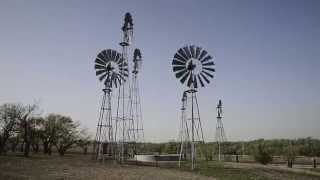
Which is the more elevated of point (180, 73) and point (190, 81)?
point (180, 73)

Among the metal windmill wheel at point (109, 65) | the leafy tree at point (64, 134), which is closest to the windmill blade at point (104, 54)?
the metal windmill wheel at point (109, 65)

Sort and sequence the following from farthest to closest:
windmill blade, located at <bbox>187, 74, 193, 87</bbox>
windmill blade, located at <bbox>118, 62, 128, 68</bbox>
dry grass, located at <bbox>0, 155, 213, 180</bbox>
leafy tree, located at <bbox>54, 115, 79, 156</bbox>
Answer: leafy tree, located at <bbox>54, 115, 79, 156</bbox>
windmill blade, located at <bbox>118, 62, 128, 68</bbox>
windmill blade, located at <bbox>187, 74, 193, 87</bbox>
dry grass, located at <bbox>0, 155, 213, 180</bbox>

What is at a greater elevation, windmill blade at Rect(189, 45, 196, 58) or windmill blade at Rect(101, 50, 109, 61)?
windmill blade at Rect(101, 50, 109, 61)

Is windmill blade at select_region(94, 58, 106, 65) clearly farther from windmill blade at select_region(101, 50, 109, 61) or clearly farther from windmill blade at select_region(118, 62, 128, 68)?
windmill blade at select_region(118, 62, 128, 68)

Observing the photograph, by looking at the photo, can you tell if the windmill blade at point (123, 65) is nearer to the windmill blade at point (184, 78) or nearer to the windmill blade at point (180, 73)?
the windmill blade at point (180, 73)

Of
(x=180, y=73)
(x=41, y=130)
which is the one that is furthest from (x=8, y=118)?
(x=180, y=73)

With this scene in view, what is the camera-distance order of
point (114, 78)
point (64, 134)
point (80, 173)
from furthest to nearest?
point (64, 134) < point (114, 78) < point (80, 173)

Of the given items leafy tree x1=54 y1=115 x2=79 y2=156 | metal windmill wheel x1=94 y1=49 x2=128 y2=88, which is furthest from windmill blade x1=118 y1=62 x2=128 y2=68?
leafy tree x1=54 y1=115 x2=79 y2=156

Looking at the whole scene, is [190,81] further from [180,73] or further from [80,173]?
[80,173]

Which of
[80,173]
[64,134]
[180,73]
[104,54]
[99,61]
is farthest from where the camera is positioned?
[64,134]

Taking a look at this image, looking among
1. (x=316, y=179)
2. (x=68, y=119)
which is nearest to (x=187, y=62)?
(x=316, y=179)

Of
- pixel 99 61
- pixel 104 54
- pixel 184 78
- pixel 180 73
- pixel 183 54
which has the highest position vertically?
pixel 104 54

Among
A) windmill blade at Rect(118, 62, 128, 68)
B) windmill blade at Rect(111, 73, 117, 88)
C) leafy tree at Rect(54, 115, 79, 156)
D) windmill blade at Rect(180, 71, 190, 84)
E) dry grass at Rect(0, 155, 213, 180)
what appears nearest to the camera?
dry grass at Rect(0, 155, 213, 180)

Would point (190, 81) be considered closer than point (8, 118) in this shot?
Yes
